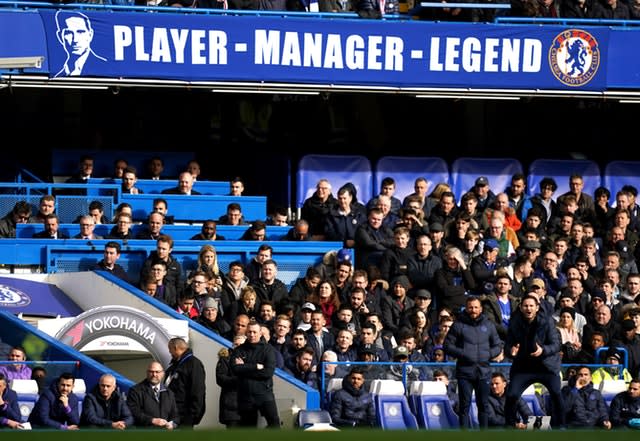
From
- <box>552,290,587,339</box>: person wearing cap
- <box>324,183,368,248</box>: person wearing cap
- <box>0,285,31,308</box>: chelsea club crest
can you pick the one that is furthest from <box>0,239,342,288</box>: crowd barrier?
<box>552,290,587,339</box>: person wearing cap

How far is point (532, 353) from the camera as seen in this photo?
1288cm

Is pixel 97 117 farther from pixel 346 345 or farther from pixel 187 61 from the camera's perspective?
pixel 346 345

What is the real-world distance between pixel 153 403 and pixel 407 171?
7.70 m

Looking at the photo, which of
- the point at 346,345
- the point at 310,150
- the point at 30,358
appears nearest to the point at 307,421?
the point at 346,345

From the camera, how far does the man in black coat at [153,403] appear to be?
1283 centimetres

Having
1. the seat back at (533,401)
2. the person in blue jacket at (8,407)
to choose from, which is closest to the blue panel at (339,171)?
the seat back at (533,401)

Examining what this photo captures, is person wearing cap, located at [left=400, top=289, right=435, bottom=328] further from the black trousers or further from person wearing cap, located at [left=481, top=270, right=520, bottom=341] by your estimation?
the black trousers

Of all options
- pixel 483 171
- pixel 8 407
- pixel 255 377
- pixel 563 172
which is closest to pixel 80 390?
pixel 8 407

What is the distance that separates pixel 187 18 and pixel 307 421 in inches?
257

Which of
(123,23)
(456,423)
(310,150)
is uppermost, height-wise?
(123,23)

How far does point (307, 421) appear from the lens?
1320 cm

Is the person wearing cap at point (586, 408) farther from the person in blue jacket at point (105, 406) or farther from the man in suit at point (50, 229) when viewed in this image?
the man in suit at point (50, 229)

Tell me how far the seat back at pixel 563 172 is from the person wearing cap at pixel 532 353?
24.0ft

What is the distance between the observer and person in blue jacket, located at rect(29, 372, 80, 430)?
12.6m
